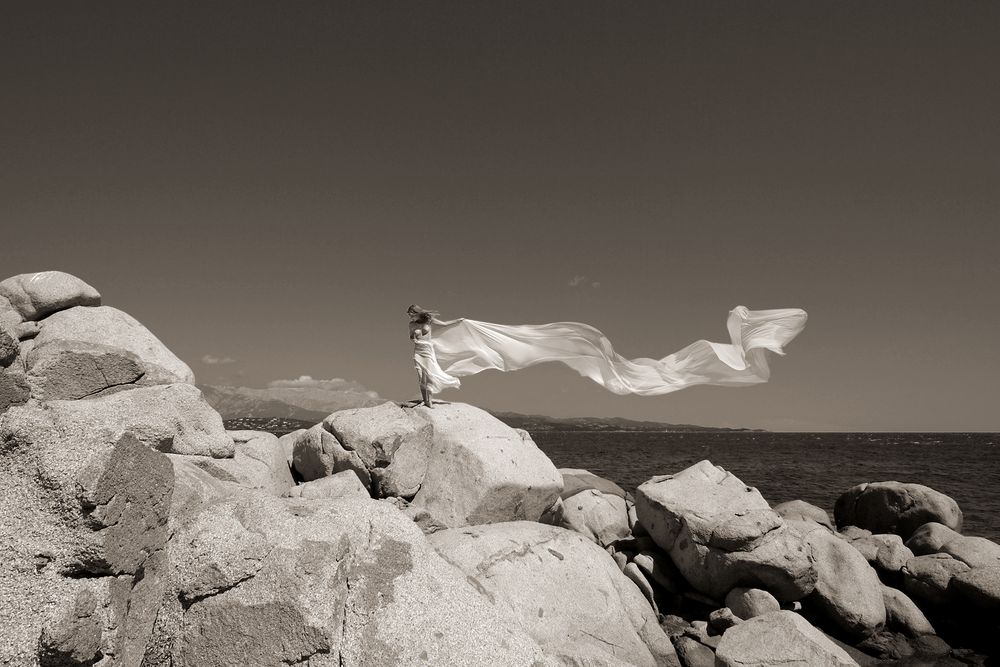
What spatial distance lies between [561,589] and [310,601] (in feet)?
11.6

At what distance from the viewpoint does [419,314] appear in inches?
488

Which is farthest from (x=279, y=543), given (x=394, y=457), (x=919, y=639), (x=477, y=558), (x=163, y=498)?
(x=919, y=639)

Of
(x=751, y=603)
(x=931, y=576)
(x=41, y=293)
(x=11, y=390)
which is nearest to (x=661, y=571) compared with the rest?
(x=751, y=603)

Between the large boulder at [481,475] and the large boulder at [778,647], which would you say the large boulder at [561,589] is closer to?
the large boulder at [778,647]

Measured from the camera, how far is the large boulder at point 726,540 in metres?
9.77

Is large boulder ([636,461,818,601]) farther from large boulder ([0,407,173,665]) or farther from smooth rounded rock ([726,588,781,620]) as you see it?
large boulder ([0,407,173,665])

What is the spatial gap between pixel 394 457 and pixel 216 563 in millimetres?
5500

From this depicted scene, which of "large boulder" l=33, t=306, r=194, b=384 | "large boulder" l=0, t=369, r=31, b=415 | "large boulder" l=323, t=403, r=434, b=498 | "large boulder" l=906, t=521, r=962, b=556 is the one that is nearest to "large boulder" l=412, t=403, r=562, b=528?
"large boulder" l=323, t=403, r=434, b=498

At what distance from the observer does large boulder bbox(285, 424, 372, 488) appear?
10.1 metres

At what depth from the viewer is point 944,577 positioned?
11023 millimetres

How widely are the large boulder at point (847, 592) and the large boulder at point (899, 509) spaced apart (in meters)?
6.22

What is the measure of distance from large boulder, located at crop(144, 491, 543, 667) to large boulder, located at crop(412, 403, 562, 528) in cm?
451

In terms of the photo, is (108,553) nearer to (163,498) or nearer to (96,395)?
(163,498)

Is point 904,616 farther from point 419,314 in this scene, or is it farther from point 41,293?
point 41,293
